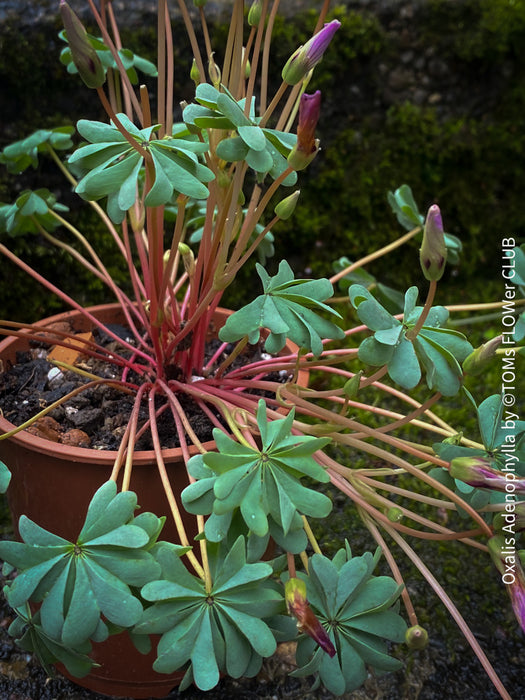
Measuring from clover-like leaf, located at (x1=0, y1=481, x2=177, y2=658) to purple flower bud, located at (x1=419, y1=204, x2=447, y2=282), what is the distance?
39cm

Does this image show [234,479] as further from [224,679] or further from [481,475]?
[224,679]

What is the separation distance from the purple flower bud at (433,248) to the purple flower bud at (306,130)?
0.14 m

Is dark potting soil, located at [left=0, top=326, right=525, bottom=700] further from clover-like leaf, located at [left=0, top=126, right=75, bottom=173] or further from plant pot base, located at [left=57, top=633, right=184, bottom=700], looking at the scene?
clover-like leaf, located at [left=0, top=126, right=75, bottom=173]

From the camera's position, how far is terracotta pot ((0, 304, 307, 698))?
2.94 feet

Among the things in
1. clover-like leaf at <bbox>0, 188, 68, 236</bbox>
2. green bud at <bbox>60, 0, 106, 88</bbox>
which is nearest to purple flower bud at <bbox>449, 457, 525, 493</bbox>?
green bud at <bbox>60, 0, 106, 88</bbox>

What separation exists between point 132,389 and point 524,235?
4.88 feet

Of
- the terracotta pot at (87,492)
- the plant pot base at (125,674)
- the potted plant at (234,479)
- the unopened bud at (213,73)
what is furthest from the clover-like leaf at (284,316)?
the plant pot base at (125,674)

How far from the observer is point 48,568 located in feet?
2.29

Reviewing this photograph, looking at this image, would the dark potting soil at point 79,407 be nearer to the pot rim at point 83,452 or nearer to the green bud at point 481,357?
the pot rim at point 83,452

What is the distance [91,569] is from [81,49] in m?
0.54

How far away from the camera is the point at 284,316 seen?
80cm

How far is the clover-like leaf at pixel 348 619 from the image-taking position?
2.44 ft

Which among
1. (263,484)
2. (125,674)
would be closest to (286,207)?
(263,484)

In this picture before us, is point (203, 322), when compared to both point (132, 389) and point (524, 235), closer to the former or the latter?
point (132, 389)
